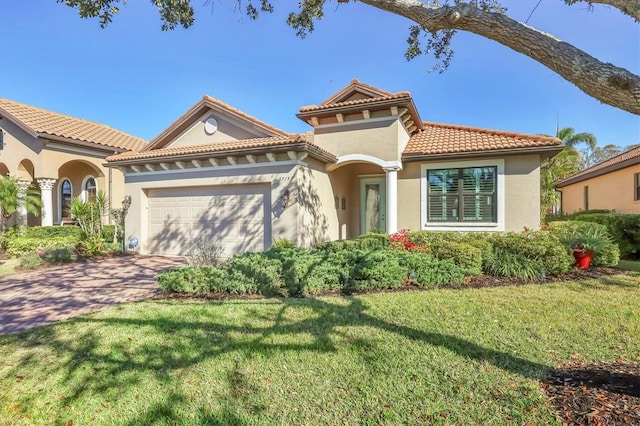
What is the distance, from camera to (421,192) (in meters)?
12.4

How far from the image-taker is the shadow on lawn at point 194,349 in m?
3.37

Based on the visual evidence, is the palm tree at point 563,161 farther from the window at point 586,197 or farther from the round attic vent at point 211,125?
the round attic vent at point 211,125

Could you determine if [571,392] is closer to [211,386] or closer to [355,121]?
[211,386]

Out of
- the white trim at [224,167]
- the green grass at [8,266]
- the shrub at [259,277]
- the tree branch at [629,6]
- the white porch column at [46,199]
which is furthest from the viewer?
the white porch column at [46,199]

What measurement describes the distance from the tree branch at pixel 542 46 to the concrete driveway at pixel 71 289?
288 inches

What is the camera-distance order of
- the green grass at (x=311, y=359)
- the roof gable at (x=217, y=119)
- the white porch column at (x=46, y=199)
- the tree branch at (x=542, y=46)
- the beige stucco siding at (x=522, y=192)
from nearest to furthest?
the tree branch at (x=542, y=46) → the green grass at (x=311, y=359) → the beige stucco siding at (x=522, y=192) → the roof gable at (x=217, y=119) → the white porch column at (x=46, y=199)

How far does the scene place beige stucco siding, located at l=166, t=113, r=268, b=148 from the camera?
13.4m

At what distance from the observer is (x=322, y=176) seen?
1205 centimetres

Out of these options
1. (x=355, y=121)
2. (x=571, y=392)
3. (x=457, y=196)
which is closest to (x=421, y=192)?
(x=457, y=196)

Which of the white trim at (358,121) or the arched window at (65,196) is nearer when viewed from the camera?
the white trim at (358,121)

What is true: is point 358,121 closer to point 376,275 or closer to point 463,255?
point 463,255

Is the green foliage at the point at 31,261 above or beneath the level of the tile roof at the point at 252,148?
beneath

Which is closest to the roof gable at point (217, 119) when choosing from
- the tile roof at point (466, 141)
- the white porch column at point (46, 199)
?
the tile roof at point (466, 141)

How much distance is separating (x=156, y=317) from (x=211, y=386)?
2565 millimetres
